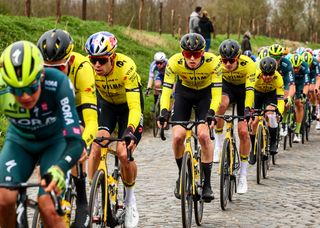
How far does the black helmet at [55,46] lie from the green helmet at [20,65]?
4.20ft

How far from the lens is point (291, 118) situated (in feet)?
51.0

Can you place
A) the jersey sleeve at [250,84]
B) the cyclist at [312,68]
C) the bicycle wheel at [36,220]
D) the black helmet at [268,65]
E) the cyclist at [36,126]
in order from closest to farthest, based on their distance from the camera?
the cyclist at [36,126]
the bicycle wheel at [36,220]
the jersey sleeve at [250,84]
the black helmet at [268,65]
the cyclist at [312,68]

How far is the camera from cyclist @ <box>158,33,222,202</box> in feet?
26.8

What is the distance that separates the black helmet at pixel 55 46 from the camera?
18.8ft

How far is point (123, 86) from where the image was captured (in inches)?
283

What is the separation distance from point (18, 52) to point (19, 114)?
61cm

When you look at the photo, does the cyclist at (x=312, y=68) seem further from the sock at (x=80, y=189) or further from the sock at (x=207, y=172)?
the sock at (x=80, y=189)

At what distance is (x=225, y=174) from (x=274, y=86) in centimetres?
336

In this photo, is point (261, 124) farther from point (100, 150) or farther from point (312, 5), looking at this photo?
point (312, 5)

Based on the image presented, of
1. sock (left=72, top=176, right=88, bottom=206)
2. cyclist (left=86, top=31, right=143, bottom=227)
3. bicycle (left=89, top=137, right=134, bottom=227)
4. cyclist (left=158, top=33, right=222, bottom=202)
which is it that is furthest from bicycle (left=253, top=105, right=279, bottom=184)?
sock (left=72, top=176, right=88, bottom=206)

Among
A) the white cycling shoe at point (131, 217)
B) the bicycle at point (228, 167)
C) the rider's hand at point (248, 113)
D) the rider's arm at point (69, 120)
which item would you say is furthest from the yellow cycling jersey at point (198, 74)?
the rider's arm at point (69, 120)

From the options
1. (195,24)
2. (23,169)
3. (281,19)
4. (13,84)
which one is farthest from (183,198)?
(281,19)

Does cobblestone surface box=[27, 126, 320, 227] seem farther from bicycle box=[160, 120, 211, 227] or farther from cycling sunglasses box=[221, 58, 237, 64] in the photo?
cycling sunglasses box=[221, 58, 237, 64]

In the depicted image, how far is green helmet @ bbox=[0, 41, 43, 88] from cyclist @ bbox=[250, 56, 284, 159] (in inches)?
295
